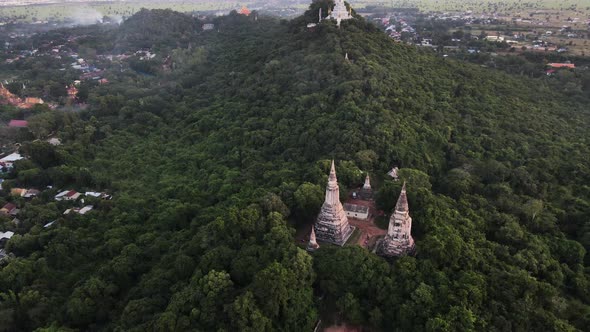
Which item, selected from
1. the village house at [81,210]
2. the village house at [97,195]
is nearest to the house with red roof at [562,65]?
the village house at [97,195]

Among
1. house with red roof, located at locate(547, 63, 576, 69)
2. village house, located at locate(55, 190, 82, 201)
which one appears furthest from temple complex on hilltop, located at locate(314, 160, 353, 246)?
house with red roof, located at locate(547, 63, 576, 69)

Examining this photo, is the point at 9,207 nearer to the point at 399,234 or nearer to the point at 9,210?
the point at 9,210

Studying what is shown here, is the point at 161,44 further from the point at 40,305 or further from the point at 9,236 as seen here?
the point at 40,305

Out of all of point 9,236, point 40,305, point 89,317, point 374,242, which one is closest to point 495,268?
point 374,242

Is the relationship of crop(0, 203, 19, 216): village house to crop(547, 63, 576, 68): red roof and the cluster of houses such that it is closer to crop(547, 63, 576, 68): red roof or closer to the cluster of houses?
the cluster of houses

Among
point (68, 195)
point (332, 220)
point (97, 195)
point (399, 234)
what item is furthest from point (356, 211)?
point (68, 195)

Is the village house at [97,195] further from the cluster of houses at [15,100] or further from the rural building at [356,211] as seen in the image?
the cluster of houses at [15,100]
